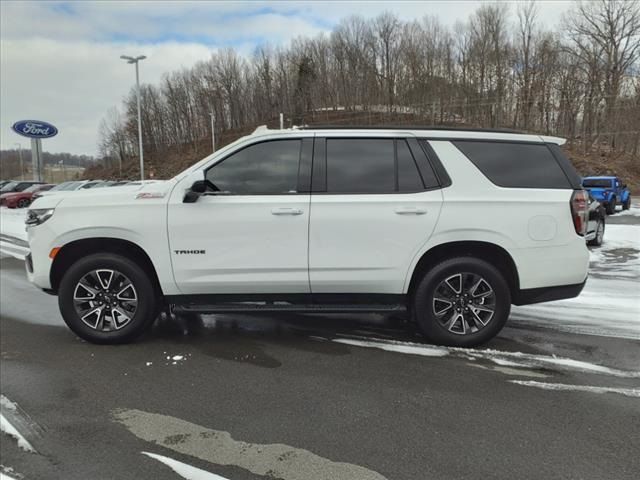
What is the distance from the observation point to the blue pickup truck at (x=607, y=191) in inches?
734

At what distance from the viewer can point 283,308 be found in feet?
14.4

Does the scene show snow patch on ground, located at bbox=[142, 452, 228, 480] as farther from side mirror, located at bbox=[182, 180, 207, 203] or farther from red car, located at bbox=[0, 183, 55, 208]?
red car, located at bbox=[0, 183, 55, 208]

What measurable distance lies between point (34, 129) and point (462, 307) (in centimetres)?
4660

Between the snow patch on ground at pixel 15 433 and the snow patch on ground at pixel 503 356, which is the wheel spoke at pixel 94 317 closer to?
the snow patch on ground at pixel 15 433

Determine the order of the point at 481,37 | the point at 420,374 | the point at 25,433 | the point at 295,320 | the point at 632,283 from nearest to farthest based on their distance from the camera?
the point at 25,433, the point at 420,374, the point at 295,320, the point at 632,283, the point at 481,37

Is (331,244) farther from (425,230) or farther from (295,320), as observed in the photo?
(295,320)

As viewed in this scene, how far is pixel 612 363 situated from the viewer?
163 inches

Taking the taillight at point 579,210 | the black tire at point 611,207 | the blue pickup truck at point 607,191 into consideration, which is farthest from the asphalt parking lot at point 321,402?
the black tire at point 611,207

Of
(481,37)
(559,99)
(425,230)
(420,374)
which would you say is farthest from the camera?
(481,37)

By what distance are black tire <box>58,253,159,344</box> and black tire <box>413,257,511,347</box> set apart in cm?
257

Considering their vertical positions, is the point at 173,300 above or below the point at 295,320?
above

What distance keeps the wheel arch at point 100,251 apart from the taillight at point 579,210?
3.96 metres

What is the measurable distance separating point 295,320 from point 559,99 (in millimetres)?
52510

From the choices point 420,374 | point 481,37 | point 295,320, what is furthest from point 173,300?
point 481,37
